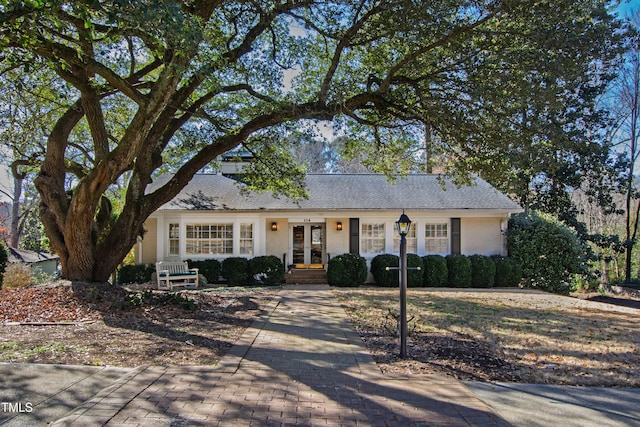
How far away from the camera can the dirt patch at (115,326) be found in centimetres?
513

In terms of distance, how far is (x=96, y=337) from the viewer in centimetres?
593

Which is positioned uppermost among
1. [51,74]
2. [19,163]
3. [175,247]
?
[51,74]

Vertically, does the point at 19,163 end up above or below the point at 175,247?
above

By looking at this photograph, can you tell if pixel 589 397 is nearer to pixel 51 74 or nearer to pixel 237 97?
pixel 237 97

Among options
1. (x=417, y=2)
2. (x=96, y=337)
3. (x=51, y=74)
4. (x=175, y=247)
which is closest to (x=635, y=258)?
(x=417, y=2)

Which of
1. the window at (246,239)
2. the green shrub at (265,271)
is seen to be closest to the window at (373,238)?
the green shrub at (265,271)

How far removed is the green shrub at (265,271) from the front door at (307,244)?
2.61 m

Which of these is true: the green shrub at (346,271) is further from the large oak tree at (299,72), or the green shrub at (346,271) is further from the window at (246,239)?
the large oak tree at (299,72)

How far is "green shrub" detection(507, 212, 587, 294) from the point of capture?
15.4 m

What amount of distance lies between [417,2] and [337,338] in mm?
6366

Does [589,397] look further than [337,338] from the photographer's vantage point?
No

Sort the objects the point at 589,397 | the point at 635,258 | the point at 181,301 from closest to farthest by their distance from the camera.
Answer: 1. the point at 589,397
2. the point at 181,301
3. the point at 635,258

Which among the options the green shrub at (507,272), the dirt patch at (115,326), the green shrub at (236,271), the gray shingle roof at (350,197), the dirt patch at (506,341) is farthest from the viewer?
the gray shingle roof at (350,197)

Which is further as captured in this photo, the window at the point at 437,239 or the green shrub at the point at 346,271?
the window at the point at 437,239
